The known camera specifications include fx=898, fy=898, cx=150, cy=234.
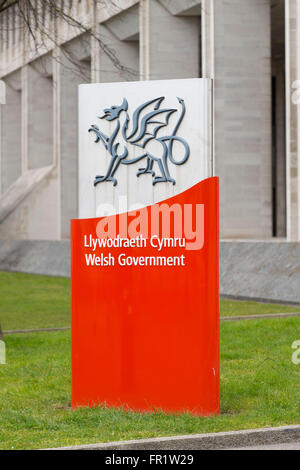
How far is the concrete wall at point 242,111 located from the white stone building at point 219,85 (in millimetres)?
32

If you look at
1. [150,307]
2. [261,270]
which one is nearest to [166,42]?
[261,270]

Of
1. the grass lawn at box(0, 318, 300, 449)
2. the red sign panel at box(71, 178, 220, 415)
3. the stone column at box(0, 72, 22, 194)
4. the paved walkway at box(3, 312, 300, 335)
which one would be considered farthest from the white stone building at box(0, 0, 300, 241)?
the red sign panel at box(71, 178, 220, 415)

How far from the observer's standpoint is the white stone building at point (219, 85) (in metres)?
26.3

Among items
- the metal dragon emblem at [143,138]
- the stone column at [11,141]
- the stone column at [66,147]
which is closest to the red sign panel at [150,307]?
the metal dragon emblem at [143,138]

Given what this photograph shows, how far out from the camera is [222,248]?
2439 cm

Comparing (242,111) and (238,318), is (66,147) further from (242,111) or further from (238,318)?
(238,318)

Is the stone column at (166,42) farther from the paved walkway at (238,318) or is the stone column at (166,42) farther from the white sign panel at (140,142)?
the white sign panel at (140,142)

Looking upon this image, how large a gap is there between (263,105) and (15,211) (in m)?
19.1

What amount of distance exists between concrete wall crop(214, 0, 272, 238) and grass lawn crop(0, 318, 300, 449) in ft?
52.2

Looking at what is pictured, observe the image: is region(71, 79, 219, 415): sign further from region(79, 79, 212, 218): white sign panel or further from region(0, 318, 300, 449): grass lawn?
region(0, 318, 300, 449): grass lawn

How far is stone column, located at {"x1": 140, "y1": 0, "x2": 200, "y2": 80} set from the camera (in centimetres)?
3291

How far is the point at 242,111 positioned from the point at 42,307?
11907 mm

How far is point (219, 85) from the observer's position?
2838 cm
